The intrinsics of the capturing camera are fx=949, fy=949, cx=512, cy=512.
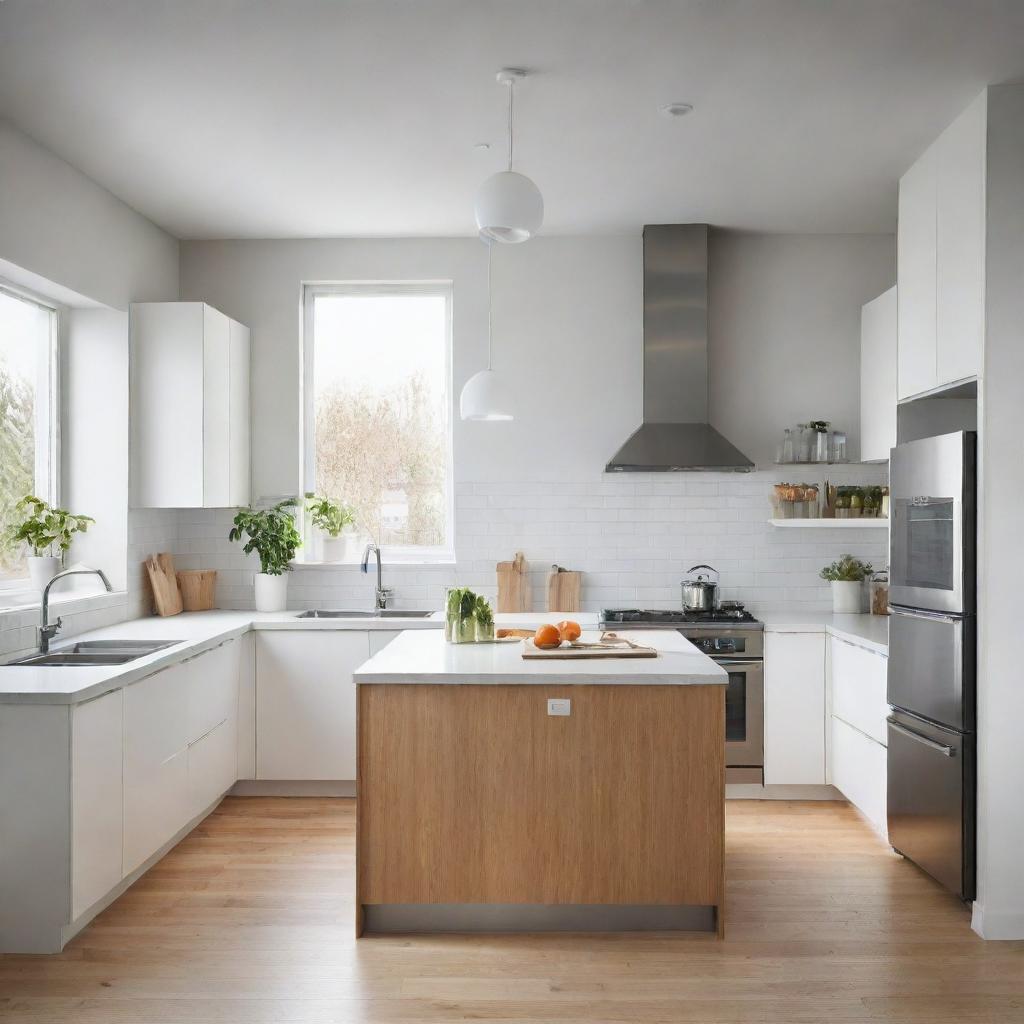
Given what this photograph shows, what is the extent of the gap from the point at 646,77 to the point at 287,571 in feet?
10.7

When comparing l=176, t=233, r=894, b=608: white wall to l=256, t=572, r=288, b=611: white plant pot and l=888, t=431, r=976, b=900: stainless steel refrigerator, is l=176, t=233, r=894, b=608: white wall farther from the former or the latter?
l=888, t=431, r=976, b=900: stainless steel refrigerator

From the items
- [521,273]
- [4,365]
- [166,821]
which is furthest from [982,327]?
[4,365]

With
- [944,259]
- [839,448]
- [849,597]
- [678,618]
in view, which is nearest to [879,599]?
[849,597]

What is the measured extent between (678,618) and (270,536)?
2212mm

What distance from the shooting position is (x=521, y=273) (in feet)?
17.7

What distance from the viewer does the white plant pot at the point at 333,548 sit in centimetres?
532

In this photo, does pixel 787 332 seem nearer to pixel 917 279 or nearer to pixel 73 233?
pixel 917 279

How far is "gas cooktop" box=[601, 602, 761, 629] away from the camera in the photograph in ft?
15.6

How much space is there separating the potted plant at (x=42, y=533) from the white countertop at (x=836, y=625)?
3.35 metres

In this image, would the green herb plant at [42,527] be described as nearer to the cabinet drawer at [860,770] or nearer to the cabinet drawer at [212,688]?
the cabinet drawer at [212,688]

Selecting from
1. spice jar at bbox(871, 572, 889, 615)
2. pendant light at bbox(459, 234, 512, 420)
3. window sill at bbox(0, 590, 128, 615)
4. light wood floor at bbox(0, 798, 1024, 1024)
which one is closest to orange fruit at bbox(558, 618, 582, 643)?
pendant light at bbox(459, 234, 512, 420)

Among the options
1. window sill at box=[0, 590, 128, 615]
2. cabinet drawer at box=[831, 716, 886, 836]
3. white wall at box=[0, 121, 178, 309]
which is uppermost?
white wall at box=[0, 121, 178, 309]

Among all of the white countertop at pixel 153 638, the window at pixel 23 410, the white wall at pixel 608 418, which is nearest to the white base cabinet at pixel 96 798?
the white countertop at pixel 153 638

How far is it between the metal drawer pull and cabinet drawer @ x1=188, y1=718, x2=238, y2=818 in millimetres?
2900
